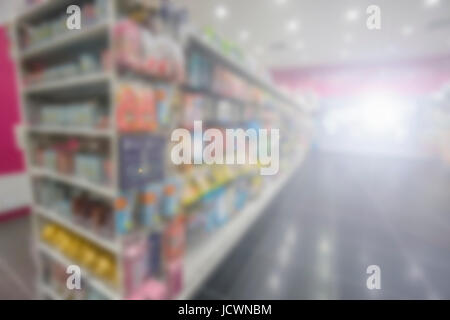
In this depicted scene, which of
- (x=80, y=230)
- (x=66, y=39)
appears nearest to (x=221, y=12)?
(x=66, y=39)

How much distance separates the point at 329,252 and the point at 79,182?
210cm

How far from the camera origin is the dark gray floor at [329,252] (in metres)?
1.57

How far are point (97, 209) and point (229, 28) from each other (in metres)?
6.43

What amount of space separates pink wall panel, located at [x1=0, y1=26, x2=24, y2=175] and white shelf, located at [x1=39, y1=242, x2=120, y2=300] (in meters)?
2.16

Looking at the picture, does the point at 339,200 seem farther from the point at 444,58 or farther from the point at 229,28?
the point at 444,58

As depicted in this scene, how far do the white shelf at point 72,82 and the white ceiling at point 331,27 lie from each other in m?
3.84

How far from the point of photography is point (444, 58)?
6691 millimetres

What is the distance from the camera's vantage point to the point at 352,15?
462 cm

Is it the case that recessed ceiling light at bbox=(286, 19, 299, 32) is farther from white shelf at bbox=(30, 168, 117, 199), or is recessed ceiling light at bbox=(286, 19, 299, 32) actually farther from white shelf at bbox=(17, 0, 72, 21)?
white shelf at bbox=(30, 168, 117, 199)

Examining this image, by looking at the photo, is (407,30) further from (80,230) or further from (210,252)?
(80,230)

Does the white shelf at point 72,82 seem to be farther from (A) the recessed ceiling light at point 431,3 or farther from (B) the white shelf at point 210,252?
(A) the recessed ceiling light at point 431,3

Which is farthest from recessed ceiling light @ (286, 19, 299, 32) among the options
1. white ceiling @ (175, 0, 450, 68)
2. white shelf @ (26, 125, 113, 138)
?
white shelf @ (26, 125, 113, 138)

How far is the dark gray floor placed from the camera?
61.7 inches

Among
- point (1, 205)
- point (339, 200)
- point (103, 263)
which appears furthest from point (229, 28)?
point (103, 263)
